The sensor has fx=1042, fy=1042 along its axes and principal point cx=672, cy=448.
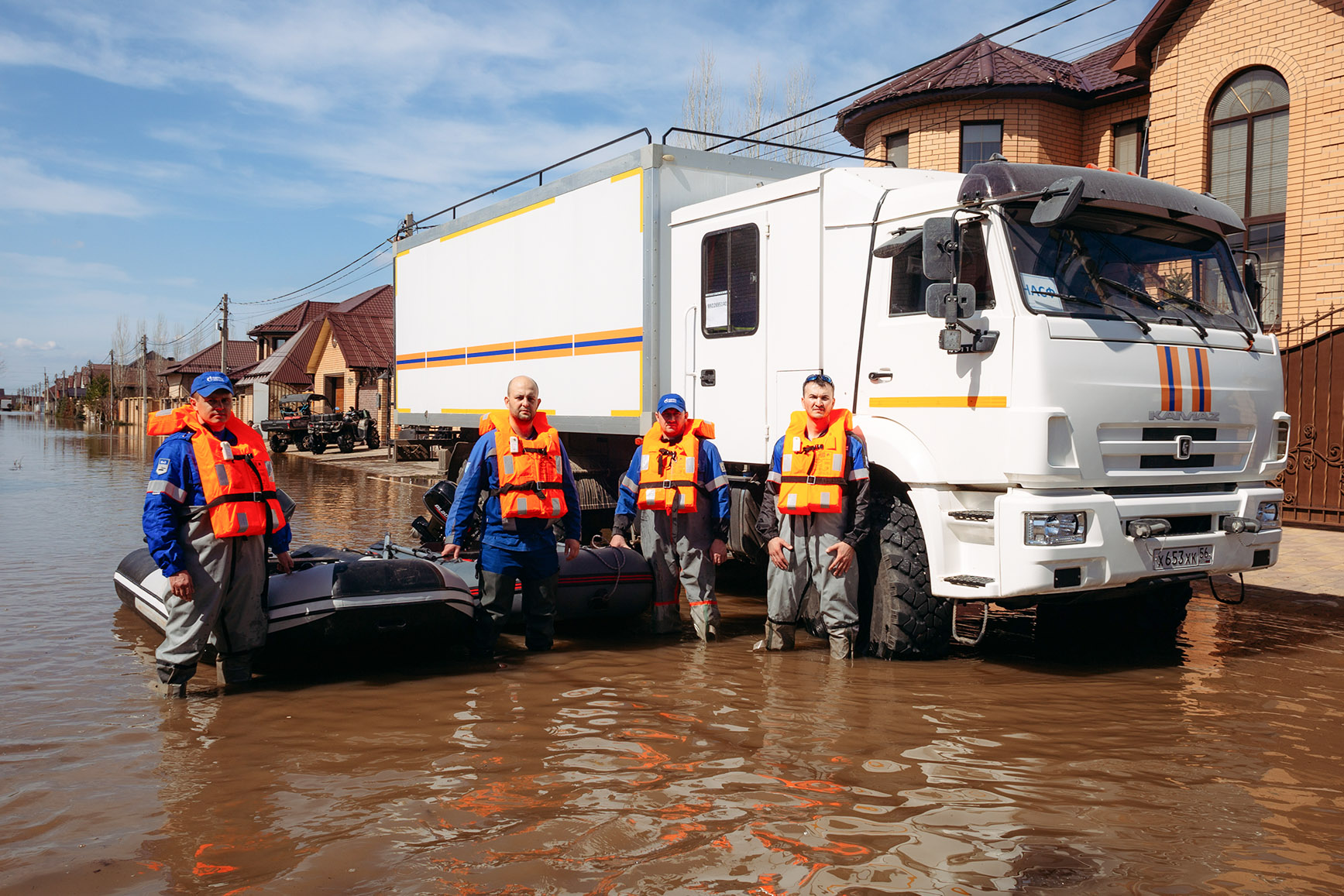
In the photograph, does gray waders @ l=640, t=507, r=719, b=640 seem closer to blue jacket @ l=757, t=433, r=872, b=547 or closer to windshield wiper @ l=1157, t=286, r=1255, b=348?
blue jacket @ l=757, t=433, r=872, b=547

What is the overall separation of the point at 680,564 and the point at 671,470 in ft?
2.25

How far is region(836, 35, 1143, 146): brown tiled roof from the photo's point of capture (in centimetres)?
1811

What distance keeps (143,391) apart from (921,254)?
251 ft

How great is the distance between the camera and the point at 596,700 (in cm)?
566

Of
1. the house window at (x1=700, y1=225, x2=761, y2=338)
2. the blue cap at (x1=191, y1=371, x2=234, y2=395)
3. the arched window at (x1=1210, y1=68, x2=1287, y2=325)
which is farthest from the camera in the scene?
the arched window at (x1=1210, y1=68, x2=1287, y2=325)

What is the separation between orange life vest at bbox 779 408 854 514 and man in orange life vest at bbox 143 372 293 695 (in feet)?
9.82

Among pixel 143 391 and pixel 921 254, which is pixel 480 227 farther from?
pixel 143 391

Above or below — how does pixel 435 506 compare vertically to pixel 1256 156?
below

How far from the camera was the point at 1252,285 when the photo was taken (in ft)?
22.2

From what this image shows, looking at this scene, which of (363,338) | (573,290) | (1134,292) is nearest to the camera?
(1134,292)

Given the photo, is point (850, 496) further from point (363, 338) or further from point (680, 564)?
point (363, 338)

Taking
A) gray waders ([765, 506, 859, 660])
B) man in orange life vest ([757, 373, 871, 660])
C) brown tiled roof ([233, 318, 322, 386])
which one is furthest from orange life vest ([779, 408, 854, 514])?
brown tiled roof ([233, 318, 322, 386])

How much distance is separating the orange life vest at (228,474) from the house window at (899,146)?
1587cm

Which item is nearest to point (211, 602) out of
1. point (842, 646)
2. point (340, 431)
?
point (842, 646)
